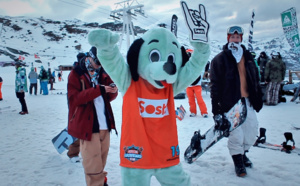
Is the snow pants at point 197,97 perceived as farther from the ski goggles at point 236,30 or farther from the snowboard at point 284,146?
the ski goggles at point 236,30

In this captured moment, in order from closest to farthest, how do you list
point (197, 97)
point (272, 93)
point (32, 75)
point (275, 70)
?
1. point (197, 97)
2. point (275, 70)
3. point (272, 93)
4. point (32, 75)

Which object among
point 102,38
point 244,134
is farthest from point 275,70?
point 102,38

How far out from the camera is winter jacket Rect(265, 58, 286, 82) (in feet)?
24.4

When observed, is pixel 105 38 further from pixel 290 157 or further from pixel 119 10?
pixel 119 10

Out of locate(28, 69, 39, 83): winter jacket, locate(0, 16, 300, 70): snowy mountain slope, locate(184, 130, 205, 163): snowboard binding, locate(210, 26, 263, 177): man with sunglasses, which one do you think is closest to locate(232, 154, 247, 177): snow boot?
locate(210, 26, 263, 177): man with sunglasses

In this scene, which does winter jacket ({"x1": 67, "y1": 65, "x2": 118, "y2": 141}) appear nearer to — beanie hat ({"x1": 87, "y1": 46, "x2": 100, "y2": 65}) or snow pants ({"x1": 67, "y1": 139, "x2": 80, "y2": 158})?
beanie hat ({"x1": 87, "y1": 46, "x2": 100, "y2": 65})

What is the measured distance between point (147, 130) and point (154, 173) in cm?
31

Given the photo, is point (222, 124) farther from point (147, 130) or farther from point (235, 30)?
point (147, 130)

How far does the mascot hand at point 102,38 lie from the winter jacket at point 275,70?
7.68m

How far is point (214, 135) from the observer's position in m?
2.77

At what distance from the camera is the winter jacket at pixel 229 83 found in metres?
2.56

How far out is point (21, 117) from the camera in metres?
6.52

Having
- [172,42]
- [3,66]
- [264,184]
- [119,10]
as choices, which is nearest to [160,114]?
[172,42]

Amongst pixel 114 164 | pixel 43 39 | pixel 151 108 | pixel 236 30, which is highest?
pixel 43 39
